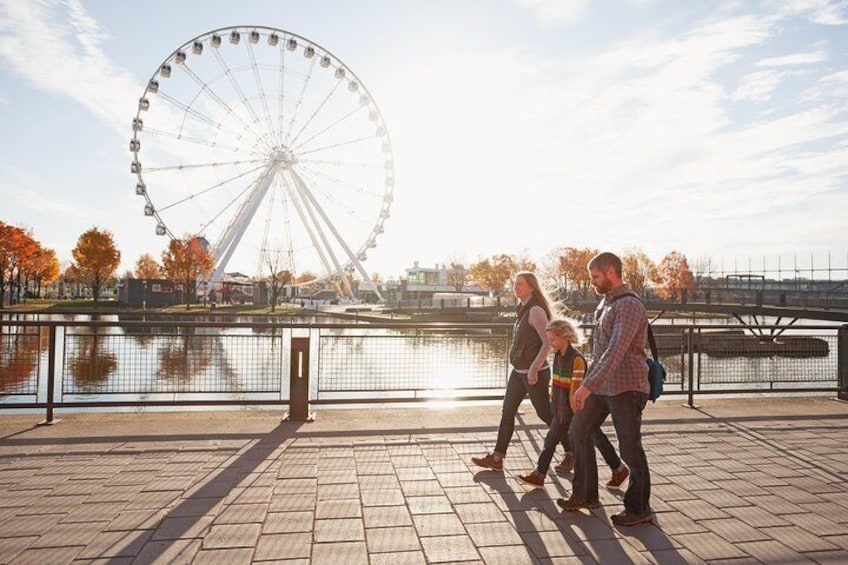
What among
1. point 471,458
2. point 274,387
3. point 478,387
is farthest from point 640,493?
point 274,387

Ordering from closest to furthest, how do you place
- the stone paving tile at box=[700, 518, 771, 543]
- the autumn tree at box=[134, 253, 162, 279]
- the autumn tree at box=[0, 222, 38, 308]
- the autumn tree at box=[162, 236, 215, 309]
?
1. the stone paving tile at box=[700, 518, 771, 543]
2. the autumn tree at box=[0, 222, 38, 308]
3. the autumn tree at box=[162, 236, 215, 309]
4. the autumn tree at box=[134, 253, 162, 279]

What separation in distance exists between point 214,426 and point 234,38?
33.7 meters

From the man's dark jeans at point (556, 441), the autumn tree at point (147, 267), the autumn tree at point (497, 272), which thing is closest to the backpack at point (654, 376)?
the man's dark jeans at point (556, 441)

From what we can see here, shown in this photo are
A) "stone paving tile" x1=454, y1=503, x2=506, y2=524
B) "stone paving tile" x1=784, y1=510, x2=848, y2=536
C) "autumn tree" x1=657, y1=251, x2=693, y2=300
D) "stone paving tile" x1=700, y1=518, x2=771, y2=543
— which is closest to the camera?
"stone paving tile" x1=700, y1=518, x2=771, y2=543

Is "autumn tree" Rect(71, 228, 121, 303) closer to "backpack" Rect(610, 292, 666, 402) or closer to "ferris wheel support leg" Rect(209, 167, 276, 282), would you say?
"ferris wheel support leg" Rect(209, 167, 276, 282)

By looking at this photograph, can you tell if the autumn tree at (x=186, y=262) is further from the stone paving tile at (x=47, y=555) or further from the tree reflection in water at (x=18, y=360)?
the stone paving tile at (x=47, y=555)

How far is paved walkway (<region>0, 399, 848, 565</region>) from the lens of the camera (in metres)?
4.31

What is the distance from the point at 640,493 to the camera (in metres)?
4.77

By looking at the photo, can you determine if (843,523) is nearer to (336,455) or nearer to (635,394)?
(635,394)

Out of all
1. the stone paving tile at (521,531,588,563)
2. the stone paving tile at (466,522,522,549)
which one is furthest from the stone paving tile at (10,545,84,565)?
the stone paving tile at (521,531,588,563)

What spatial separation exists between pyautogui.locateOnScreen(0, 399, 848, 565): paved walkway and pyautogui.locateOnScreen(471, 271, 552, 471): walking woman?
16.0 inches

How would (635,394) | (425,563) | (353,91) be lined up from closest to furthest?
(425,563), (635,394), (353,91)

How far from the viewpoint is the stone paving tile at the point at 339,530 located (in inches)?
176

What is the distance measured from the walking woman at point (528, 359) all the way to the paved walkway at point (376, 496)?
0.41 metres
